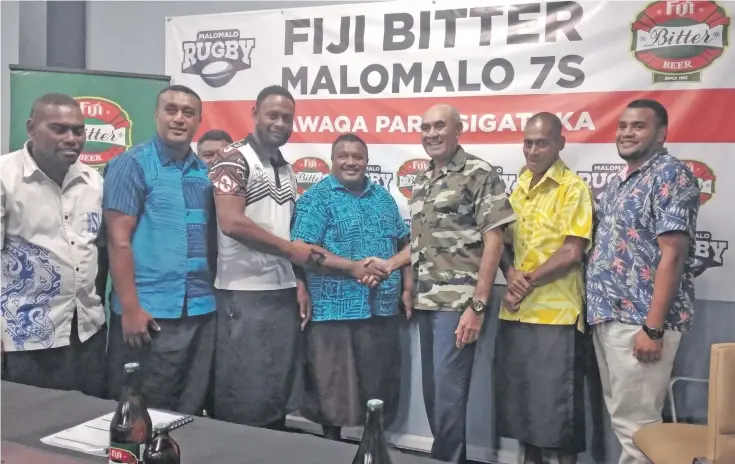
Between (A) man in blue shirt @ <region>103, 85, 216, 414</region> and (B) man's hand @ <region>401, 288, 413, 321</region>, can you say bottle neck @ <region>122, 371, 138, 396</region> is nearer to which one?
(A) man in blue shirt @ <region>103, 85, 216, 414</region>

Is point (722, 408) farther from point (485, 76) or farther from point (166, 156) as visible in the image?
point (166, 156)

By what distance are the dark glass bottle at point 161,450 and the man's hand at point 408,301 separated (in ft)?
5.60

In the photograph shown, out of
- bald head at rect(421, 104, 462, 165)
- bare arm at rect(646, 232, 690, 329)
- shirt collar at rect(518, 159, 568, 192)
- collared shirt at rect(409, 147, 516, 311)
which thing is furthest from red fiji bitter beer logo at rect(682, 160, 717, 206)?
bald head at rect(421, 104, 462, 165)

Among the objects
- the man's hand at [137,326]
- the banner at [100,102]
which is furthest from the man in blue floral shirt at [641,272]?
the banner at [100,102]

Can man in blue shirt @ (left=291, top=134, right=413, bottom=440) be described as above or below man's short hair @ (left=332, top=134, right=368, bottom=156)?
below

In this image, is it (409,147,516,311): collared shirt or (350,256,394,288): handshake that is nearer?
(409,147,516,311): collared shirt

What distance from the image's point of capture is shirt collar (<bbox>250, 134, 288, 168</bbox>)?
304 centimetres

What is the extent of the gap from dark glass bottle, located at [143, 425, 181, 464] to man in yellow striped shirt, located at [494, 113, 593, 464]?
5.45 feet

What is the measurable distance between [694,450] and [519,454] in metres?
0.83

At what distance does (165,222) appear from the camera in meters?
2.95

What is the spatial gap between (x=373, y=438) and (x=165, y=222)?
1943mm

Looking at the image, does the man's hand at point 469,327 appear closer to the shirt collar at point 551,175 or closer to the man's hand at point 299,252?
the shirt collar at point 551,175

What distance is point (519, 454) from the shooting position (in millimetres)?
2885

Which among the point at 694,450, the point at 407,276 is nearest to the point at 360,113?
the point at 407,276
